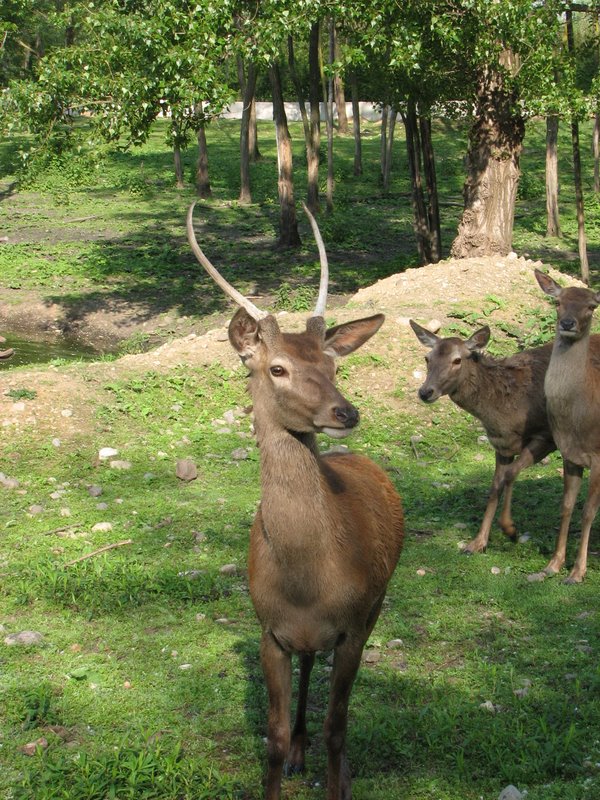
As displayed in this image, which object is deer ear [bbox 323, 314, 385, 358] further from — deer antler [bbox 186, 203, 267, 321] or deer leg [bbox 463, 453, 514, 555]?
deer leg [bbox 463, 453, 514, 555]

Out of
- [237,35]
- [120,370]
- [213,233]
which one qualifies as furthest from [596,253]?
[120,370]

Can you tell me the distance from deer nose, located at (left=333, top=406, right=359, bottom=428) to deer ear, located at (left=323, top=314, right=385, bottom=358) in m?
0.63

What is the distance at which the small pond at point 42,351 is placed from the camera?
653 inches

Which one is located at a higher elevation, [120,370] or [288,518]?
[288,518]

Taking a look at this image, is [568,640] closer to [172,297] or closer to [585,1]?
[172,297]

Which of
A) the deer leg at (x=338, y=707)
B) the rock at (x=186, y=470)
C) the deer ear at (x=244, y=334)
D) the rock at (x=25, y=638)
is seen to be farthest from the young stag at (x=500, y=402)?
the deer leg at (x=338, y=707)

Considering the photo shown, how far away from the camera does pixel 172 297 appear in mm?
20969

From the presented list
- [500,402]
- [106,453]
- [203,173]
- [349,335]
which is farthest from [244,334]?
[203,173]

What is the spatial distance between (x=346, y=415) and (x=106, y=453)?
6.34 metres

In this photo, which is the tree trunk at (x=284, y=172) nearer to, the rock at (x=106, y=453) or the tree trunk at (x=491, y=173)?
the tree trunk at (x=491, y=173)

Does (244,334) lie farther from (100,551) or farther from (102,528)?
(102,528)

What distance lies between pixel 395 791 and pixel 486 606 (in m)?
2.55

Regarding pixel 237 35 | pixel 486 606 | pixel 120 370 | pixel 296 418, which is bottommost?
pixel 486 606

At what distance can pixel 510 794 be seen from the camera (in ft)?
16.8
